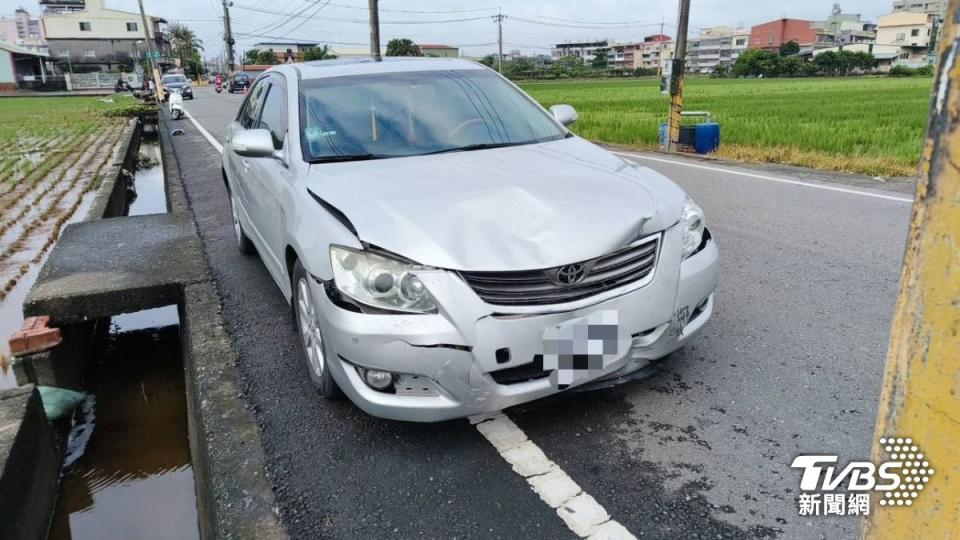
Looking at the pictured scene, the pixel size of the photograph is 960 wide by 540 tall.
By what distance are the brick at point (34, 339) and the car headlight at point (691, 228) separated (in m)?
3.24

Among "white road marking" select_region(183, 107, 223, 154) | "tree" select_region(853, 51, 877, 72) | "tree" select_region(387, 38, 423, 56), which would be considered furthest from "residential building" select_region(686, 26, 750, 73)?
"white road marking" select_region(183, 107, 223, 154)

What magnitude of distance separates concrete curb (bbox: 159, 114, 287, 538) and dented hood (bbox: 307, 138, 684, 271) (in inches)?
38.1

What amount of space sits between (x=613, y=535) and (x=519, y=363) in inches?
26.3

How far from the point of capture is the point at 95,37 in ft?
234

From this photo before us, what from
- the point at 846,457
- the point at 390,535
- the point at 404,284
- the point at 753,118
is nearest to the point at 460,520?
the point at 390,535

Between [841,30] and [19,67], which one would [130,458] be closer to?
Result: [19,67]

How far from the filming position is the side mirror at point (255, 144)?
3.69 m

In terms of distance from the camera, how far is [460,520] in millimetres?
2348

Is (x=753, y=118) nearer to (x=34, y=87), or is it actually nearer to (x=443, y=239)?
(x=443, y=239)

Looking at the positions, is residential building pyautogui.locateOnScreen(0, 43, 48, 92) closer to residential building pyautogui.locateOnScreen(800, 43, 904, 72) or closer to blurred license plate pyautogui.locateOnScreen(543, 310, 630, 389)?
blurred license plate pyautogui.locateOnScreen(543, 310, 630, 389)

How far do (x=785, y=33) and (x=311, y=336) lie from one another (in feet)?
469

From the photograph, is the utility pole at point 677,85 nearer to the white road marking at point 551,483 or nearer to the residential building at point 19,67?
the white road marking at point 551,483

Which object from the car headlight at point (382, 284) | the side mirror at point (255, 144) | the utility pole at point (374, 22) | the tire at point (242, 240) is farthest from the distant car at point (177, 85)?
the car headlight at point (382, 284)

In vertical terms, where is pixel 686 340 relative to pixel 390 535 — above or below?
above
